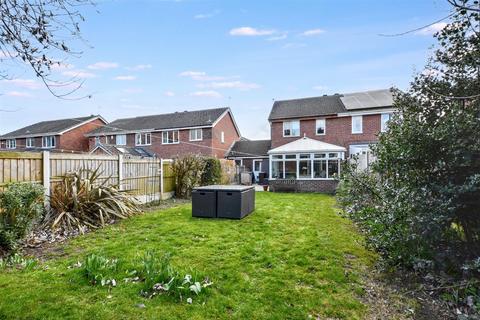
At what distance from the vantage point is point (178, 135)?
2662 cm

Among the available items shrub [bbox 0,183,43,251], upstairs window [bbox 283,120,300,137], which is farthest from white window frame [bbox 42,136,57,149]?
shrub [bbox 0,183,43,251]

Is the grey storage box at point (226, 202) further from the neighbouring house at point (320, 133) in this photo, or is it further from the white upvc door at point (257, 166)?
the white upvc door at point (257, 166)

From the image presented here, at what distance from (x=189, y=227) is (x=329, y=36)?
22.6 ft

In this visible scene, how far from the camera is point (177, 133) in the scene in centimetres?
2669

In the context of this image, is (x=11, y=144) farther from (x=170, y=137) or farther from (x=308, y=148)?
(x=308, y=148)

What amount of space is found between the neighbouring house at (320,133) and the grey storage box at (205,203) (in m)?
9.63

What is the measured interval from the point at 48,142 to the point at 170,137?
14.0m

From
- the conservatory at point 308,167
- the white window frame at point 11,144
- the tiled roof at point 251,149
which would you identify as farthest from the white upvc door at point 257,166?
the white window frame at point 11,144

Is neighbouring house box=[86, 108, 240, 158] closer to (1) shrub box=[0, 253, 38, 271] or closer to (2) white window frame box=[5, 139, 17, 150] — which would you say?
(2) white window frame box=[5, 139, 17, 150]

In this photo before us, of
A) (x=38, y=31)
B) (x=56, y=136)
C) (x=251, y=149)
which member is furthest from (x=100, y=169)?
(x=56, y=136)

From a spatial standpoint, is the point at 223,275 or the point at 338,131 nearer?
the point at 223,275

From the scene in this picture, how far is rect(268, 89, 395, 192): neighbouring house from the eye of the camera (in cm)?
1712

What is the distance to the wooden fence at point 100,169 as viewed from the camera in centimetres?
645

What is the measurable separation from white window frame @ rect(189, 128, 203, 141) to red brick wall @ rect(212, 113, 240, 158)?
1258 mm
